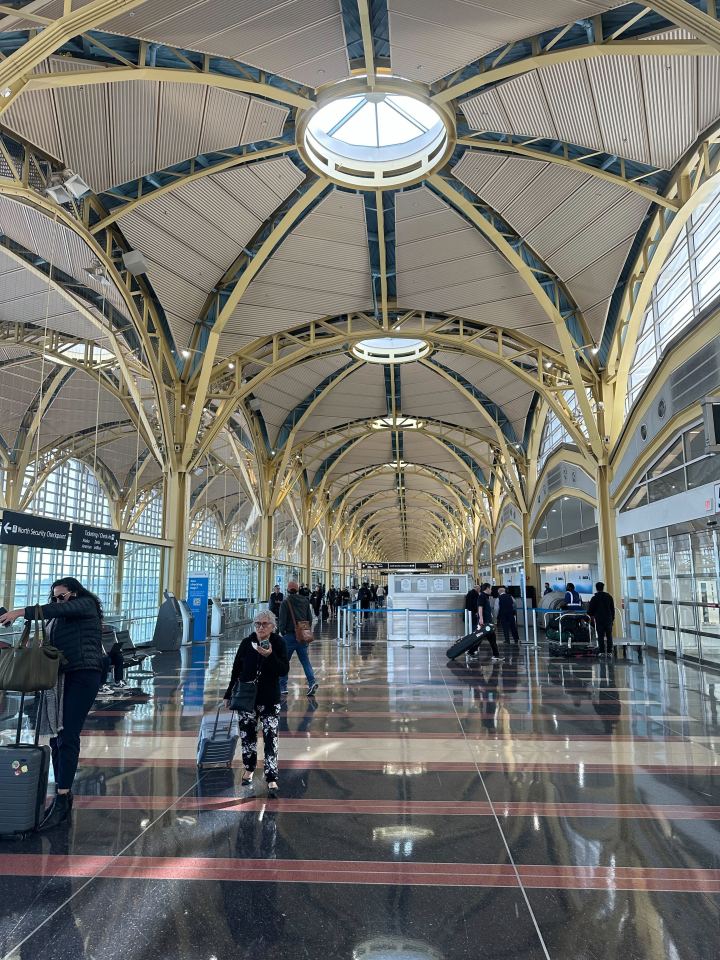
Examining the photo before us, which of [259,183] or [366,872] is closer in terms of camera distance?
[366,872]

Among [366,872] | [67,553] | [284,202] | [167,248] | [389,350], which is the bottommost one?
[366,872]

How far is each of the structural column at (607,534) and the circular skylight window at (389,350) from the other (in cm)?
1064

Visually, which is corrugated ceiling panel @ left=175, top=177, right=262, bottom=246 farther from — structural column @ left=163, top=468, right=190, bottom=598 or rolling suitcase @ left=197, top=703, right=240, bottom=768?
rolling suitcase @ left=197, top=703, right=240, bottom=768

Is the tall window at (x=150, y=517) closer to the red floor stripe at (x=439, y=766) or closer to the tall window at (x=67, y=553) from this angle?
the tall window at (x=67, y=553)

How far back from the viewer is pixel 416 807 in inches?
214

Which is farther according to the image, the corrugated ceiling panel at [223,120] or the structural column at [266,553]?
the structural column at [266,553]

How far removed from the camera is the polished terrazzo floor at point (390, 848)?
3.45 m

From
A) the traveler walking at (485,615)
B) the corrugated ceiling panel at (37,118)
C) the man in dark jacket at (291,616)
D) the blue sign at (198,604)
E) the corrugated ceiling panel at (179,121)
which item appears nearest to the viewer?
the man in dark jacket at (291,616)

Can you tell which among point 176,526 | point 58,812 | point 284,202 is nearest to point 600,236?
point 284,202

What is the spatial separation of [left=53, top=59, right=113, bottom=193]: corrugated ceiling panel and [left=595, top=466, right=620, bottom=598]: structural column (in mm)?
17498

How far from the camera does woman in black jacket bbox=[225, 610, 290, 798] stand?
6094 mm

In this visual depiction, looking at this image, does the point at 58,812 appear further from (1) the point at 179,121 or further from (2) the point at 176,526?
(2) the point at 176,526

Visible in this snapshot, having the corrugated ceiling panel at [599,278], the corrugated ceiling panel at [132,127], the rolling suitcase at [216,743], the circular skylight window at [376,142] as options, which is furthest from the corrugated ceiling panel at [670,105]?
the rolling suitcase at [216,743]

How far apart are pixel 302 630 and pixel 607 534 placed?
51.6 ft
